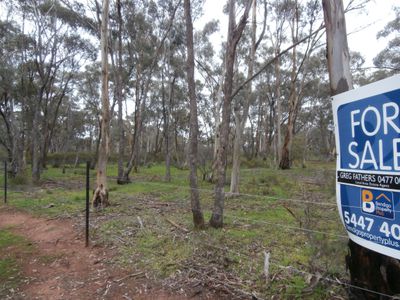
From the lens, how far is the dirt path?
12.7 ft

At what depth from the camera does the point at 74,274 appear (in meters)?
4.48

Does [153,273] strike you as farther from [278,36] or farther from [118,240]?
[278,36]

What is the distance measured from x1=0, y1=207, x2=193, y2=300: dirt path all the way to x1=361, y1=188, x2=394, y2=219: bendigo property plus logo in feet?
7.88

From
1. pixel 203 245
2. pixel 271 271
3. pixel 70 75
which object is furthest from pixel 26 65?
pixel 271 271

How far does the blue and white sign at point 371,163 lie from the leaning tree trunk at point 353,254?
33 cm

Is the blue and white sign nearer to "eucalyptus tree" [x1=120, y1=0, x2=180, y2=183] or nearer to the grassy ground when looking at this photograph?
the grassy ground

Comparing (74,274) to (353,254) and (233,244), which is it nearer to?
(233,244)

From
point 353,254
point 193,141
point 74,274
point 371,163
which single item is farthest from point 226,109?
point 371,163

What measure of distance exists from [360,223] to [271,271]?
210cm

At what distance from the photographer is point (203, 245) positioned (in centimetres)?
498

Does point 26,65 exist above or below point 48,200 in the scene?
above

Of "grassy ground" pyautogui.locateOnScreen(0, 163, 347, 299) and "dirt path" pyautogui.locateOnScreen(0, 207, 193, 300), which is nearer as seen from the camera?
"grassy ground" pyautogui.locateOnScreen(0, 163, 347, 299)

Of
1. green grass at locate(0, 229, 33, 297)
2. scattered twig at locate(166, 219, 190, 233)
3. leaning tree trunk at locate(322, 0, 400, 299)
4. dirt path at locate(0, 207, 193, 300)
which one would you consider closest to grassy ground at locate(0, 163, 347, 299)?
scattered twig at locate(166, 219, 190, 233)

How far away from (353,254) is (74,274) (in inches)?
142
